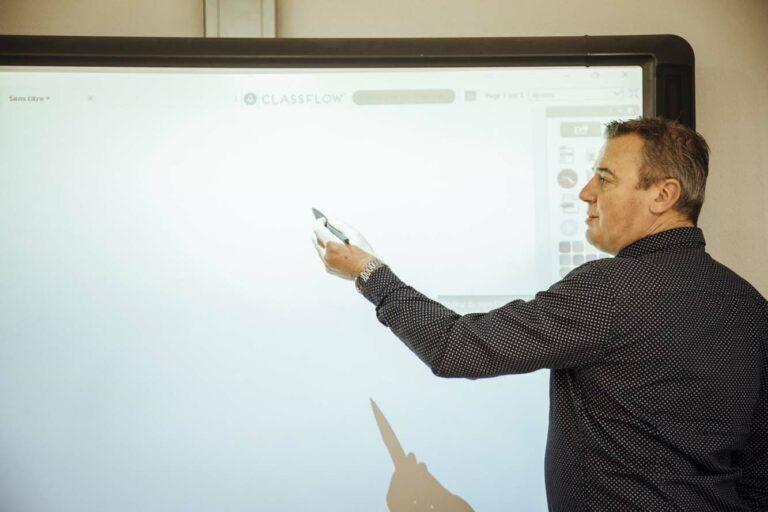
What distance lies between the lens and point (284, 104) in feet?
4.54

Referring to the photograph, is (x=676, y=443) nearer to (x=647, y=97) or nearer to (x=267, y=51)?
(x=647, y=97)

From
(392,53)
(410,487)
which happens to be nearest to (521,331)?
(410,487)

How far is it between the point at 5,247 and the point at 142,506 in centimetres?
61

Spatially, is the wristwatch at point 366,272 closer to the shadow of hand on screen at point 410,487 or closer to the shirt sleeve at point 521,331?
the shirt sleeve at point 521,331

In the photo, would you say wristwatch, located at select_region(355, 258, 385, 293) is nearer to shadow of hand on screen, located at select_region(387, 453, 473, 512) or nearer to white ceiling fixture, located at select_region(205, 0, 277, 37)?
shadow of hand on screen, located at select_region(387, 453, 473, 512)

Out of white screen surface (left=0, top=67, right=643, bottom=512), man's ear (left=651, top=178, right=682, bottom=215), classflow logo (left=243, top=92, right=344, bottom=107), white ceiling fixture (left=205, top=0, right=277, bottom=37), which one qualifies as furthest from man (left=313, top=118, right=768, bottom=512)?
white ceiling fixture (left=205, top=0, right=277, bottom=37)

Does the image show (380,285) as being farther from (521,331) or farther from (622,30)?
(622,30)

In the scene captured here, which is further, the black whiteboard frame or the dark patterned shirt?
the black whiteboard frame

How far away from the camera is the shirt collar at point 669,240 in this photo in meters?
1.02

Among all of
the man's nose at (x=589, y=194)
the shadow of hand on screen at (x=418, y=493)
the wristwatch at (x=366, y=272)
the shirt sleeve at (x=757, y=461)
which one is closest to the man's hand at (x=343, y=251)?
the wristwatch at (x=366, y=272)

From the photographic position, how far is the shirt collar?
40.1 inches

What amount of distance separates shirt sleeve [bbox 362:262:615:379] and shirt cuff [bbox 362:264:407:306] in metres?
0.03

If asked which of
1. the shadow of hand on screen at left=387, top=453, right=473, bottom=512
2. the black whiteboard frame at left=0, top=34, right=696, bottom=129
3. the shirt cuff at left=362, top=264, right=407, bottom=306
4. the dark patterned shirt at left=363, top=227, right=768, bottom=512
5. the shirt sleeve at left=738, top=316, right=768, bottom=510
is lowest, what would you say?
the shadow of hand on screen at left=387, top=453, right=473, bottom=512

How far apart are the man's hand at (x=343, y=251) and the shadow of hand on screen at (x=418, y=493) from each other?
510 mm
